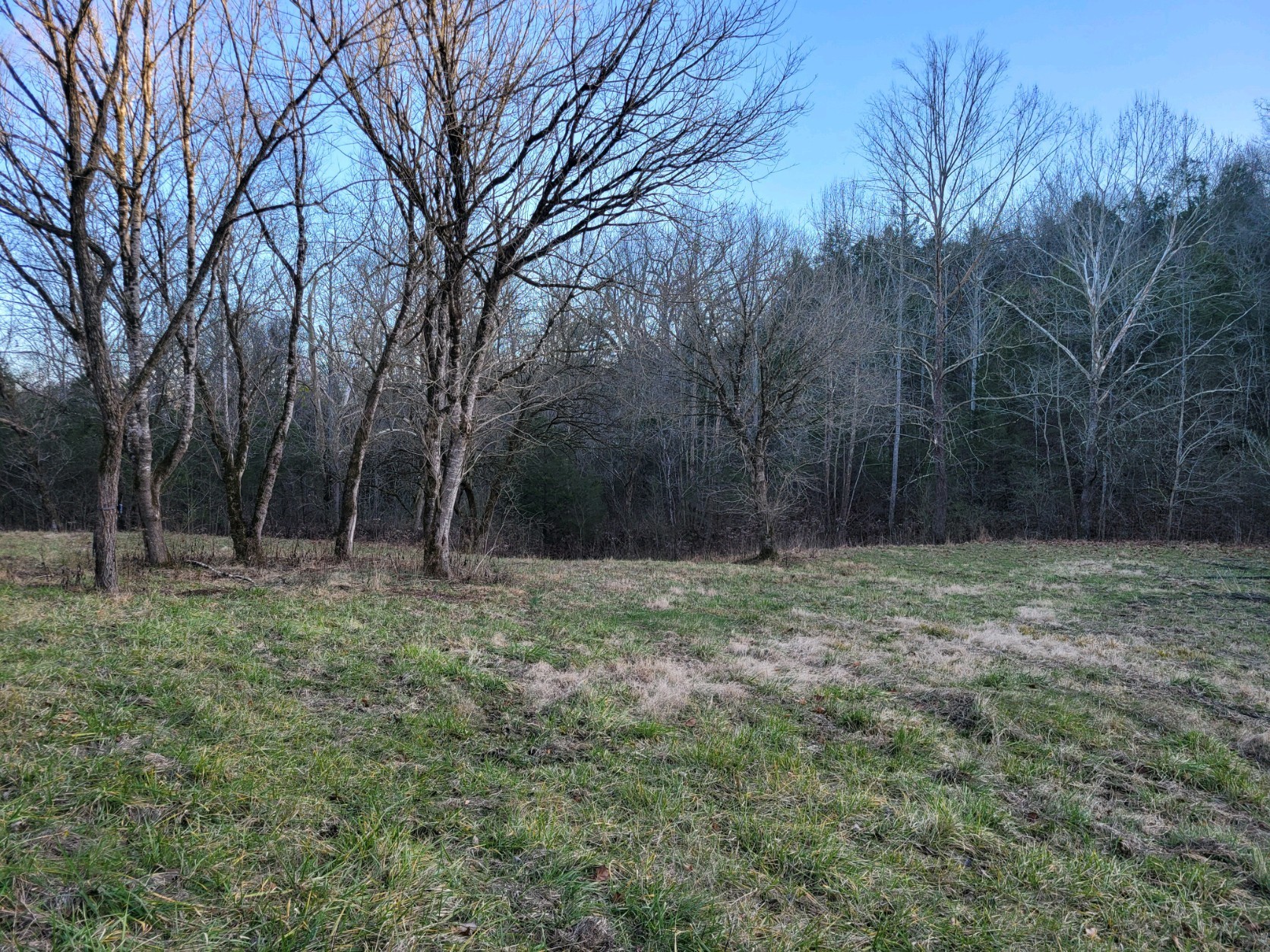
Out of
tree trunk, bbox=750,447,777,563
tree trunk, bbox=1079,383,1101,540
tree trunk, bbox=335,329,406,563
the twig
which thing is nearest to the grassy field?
the twig

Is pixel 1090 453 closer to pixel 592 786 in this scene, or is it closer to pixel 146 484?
pixel 592 786

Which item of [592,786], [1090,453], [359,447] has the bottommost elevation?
[592,786]

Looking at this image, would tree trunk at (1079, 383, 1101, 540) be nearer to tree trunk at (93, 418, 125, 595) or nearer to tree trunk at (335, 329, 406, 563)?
tree trunk at (335, 329, 406, 563)

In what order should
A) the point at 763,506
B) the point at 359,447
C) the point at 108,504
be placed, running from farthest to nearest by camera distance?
the point at 763,506 → the point at 359,447 → the point at 108,504

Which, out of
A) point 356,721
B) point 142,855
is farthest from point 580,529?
point 142,855

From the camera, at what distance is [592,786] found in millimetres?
3145

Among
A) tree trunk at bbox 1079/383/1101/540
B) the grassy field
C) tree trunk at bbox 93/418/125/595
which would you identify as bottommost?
the grassy field

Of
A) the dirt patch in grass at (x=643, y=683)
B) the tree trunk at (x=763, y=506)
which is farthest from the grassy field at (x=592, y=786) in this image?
the tree trunk at (x=763, y=506)

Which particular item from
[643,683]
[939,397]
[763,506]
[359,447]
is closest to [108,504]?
[359,447]

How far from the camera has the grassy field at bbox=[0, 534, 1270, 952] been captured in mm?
2123

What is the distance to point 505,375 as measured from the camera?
1037 centimetres

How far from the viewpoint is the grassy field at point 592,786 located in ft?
6.97

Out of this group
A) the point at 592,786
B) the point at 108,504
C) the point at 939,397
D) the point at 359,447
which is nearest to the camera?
the point at 592,786

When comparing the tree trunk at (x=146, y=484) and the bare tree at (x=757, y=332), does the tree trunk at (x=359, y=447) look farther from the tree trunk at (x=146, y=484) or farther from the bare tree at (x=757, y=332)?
the bare tree at (x=757, y=332)
